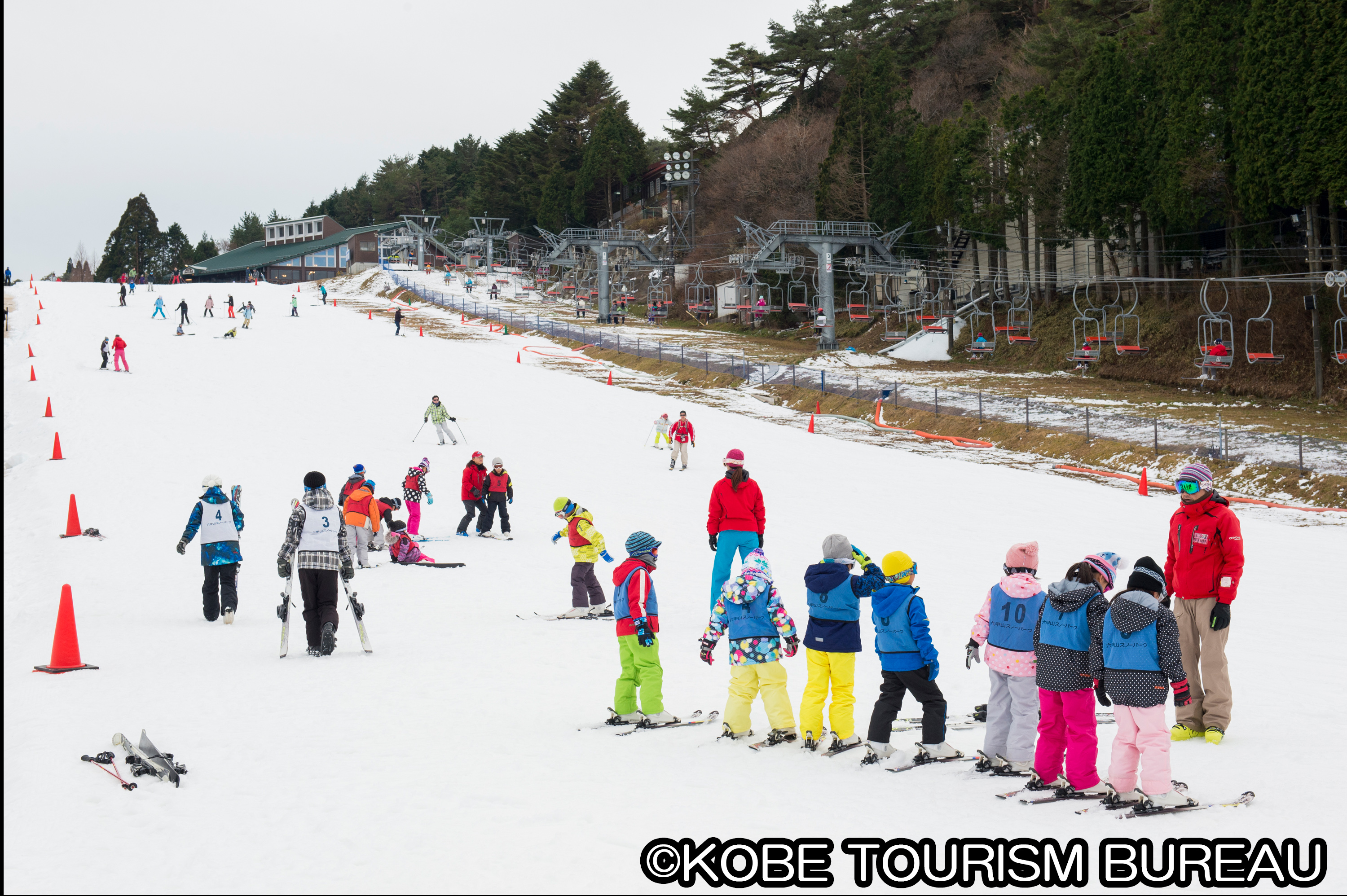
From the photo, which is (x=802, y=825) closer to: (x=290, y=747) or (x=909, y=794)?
(x=909, y=794)

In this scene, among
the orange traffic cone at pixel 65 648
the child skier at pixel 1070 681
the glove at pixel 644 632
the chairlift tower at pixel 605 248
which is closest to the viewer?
the child skier at pixel 1070 681

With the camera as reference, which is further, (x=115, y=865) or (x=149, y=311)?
(x=149, y=311)

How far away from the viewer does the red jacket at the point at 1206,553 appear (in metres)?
7.34

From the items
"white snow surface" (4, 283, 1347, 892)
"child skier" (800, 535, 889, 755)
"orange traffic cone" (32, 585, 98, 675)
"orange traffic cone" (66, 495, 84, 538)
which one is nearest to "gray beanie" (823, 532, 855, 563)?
"child skier" (800, 535, 889, 755)

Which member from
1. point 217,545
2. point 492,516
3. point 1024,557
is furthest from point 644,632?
point 492,516

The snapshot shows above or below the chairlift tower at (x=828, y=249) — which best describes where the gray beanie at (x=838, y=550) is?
below

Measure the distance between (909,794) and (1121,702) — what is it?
55.3 inches

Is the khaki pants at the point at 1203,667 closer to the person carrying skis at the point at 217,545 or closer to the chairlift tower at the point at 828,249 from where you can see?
the person carrying skis at the point at 217,545

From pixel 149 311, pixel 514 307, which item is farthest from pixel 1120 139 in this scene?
pixel 149 311

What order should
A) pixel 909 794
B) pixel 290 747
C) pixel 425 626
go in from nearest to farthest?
pixel 909 794, pixel 290 747, pixel 425 626

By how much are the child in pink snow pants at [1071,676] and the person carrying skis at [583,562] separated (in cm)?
657

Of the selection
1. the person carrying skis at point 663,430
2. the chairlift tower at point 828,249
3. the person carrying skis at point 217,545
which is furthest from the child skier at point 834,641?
the chairlift tower at point 828,249

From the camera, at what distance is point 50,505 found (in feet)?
65.2

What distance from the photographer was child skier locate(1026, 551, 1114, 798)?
6164 mm
